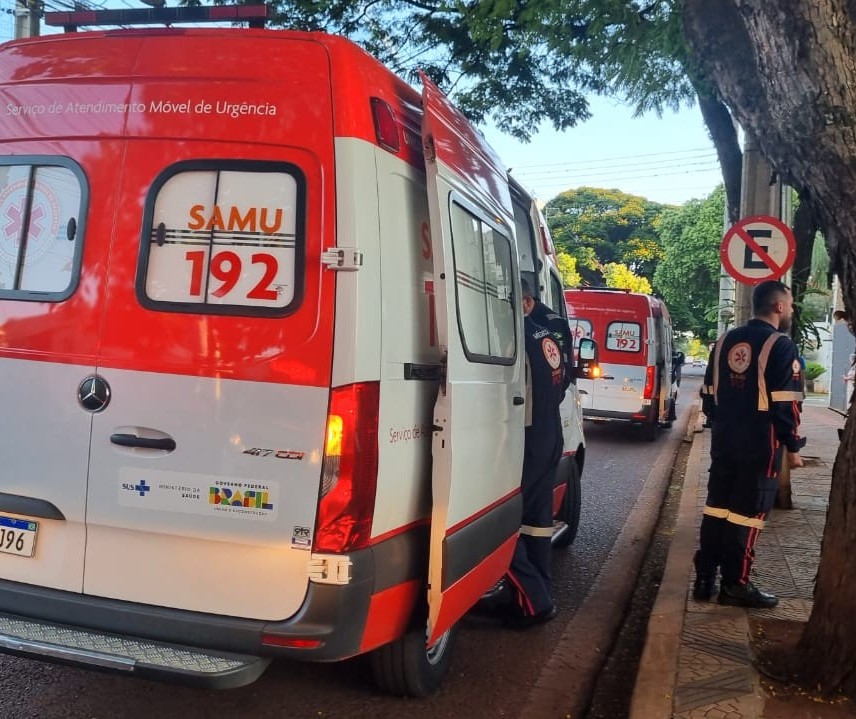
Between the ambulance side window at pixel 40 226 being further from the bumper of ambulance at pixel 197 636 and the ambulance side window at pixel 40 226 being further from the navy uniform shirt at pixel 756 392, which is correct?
the navy uniform shirt at pixel 756 392

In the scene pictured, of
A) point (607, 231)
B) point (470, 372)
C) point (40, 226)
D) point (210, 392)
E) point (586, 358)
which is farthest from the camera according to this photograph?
point (607, 231)

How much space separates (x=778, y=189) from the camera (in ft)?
26.3

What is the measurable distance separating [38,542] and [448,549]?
4.74ft

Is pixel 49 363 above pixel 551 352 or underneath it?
underneath

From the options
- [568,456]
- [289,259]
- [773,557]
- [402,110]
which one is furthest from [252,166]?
[773,557]

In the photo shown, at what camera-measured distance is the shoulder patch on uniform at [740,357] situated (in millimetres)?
4543

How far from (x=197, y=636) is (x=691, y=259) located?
124 ft

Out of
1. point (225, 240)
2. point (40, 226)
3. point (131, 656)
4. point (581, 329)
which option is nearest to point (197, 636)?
point (131, 656)

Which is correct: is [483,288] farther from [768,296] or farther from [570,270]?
[570,270]

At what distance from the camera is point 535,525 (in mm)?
4480

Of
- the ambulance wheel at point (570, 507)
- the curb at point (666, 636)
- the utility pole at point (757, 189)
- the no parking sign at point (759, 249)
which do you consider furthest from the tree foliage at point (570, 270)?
the ambulance wheel at point (570, 507)

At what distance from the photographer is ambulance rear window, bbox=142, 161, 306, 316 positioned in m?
2.73

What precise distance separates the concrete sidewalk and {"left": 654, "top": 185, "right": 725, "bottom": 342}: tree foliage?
31.1 m

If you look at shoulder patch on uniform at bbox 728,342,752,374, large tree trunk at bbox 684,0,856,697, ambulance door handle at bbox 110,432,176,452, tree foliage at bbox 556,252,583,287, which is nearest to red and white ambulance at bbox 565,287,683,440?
shoulder patch on uniform at bbox 728,342,752,374
